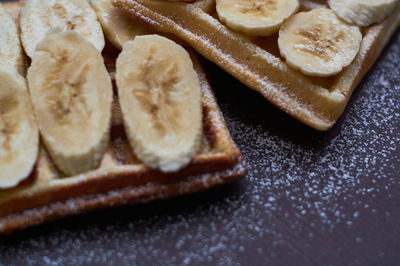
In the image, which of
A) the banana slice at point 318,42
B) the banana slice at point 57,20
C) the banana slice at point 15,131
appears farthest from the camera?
the banana slice at point 57,20

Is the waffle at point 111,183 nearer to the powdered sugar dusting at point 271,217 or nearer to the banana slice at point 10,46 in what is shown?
the powdered sugar dusting at point 271,217

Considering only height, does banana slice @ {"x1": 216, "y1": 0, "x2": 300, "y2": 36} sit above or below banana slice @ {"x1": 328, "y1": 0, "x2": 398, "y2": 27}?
below

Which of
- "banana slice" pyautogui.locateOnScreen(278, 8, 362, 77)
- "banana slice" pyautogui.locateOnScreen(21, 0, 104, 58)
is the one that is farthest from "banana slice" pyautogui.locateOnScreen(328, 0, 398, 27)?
"banana slice" pyautogui.locateOnScreen(21, 0, 104, 58)

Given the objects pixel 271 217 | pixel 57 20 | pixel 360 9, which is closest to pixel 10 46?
pixel 57 20

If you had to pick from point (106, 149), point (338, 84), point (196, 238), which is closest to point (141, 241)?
point (196, 238)

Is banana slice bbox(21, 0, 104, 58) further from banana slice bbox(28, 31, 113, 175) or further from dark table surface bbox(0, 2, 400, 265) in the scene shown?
dark table surface bbox(0, 2, 400, 265)

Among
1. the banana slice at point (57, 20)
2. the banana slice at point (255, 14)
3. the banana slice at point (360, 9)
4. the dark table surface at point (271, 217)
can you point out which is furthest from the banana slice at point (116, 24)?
the banana slice at point (360, 9)
